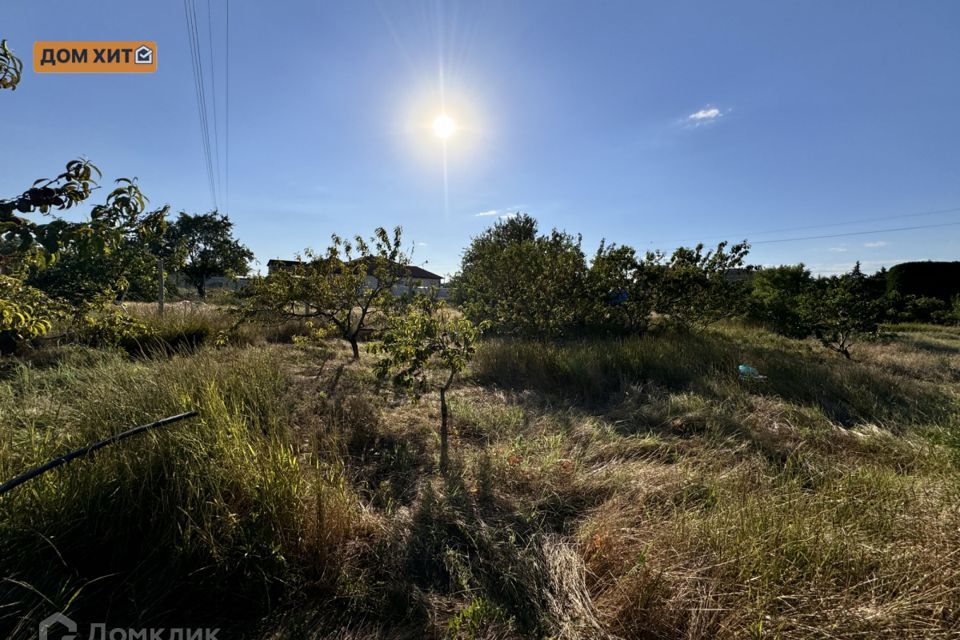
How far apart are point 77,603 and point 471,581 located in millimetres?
1602

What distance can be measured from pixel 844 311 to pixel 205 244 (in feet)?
120

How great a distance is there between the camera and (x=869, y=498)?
1.93 m

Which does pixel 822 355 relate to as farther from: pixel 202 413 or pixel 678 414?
pixel 202 413

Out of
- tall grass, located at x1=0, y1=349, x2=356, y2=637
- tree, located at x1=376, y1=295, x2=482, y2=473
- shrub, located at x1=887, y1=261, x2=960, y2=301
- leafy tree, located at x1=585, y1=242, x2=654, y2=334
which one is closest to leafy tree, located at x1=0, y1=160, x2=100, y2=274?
tall grass, located at x1=0, y1=349, x2=356, y2=637

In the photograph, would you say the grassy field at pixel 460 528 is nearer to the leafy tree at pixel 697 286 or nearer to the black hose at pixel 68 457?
the black hose at pixel 68 457

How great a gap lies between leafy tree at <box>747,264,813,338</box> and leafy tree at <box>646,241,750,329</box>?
760 millimetres

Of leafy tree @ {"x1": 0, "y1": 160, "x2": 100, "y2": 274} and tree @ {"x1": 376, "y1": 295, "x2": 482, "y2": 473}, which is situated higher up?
leafy tree @ {"x1": 0, "y1": 160, "x2": 100, "y2": 274}

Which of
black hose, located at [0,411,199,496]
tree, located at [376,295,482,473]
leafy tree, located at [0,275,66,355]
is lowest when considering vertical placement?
black hose, located at [0,411,199,496]

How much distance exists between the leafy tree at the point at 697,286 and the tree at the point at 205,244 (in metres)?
28.5

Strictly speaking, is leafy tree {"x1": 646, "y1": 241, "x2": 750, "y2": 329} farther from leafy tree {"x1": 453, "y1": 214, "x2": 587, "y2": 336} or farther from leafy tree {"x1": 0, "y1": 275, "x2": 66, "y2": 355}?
leafy tree {"x1": 0, "y1": 275, "x2": 66, "y2": 355}

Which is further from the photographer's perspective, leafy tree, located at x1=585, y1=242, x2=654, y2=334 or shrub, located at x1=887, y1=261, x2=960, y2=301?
shrub, located at x1=887, y1=261, x2=960, y2=301

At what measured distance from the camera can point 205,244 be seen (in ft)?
90.6

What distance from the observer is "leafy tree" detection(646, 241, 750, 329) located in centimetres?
774

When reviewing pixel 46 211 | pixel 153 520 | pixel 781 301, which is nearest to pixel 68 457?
pixel 153 520
